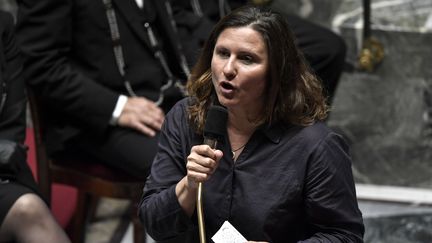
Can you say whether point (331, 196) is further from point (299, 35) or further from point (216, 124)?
Answer: point (299, 35)

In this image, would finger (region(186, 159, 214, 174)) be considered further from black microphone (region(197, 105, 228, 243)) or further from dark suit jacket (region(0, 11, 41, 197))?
dark suit jacket (region(0, 11, 41, 197))

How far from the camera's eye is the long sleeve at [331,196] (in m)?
1.77

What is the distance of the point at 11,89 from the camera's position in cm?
249

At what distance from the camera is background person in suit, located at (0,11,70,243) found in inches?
90.2

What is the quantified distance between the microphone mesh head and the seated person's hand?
3.23 ft

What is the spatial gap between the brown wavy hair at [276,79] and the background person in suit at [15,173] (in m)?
0.64

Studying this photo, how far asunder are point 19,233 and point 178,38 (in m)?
0.85

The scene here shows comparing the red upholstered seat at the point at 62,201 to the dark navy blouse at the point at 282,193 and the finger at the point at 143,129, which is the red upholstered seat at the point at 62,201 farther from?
the dark navy blouse at the point at 282,193

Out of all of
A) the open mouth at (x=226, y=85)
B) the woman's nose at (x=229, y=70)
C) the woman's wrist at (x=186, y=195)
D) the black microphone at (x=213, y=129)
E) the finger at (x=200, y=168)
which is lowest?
the woman's wrist at (x=186, y=195)

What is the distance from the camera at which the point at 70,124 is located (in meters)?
2.66

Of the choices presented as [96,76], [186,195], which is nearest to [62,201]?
[96,76]

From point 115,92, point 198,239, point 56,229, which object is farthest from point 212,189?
point 115,92

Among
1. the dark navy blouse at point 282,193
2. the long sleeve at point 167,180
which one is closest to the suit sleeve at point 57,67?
the long sleeve at point 167,180

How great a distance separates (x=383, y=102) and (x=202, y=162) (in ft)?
6.16
